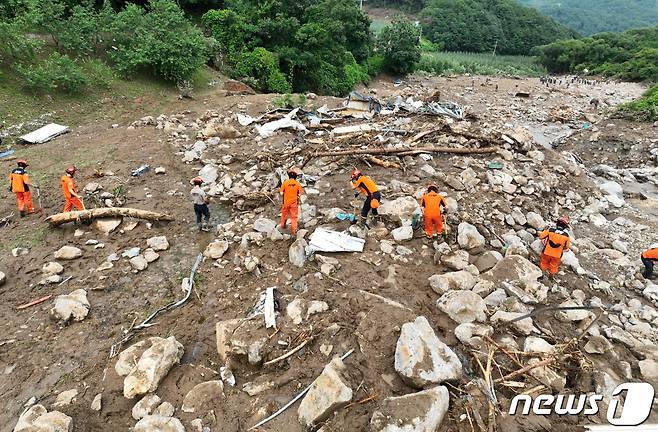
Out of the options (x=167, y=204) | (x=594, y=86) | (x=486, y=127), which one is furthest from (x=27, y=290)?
(x=594, y=86)

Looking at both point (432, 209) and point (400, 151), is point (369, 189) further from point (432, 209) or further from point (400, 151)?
point (400, 151)

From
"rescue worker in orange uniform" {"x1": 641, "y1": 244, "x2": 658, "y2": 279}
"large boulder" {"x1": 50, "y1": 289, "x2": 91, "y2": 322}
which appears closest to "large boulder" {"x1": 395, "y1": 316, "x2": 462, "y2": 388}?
"large boulder" {"x1": 50, "y1": 289, "x2": 91, "y2": 322}

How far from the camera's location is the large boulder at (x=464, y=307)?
424 cm

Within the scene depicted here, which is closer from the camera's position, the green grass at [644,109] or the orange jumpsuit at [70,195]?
the orange jumpsuit at [70,195]

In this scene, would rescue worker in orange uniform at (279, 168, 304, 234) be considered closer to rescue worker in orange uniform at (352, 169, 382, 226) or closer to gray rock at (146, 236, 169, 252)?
rescue worker in orange uniform at (352, 169, 382, 226)

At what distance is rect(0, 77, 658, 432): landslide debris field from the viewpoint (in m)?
3.49

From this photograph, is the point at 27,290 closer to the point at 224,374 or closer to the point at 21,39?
the point at 224,374

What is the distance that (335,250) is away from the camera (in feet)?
17.7

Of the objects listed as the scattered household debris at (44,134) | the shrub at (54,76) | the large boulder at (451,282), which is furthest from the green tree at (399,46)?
the large boulder at (451,282)

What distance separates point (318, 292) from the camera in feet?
15.4

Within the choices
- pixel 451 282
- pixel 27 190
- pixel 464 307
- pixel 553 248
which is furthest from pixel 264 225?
pixel 553 248

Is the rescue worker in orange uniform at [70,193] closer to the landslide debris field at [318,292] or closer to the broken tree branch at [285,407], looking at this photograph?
the landslide debris field at [318,292]

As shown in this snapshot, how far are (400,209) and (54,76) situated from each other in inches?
415

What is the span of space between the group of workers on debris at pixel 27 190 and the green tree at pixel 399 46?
27.6 metres
